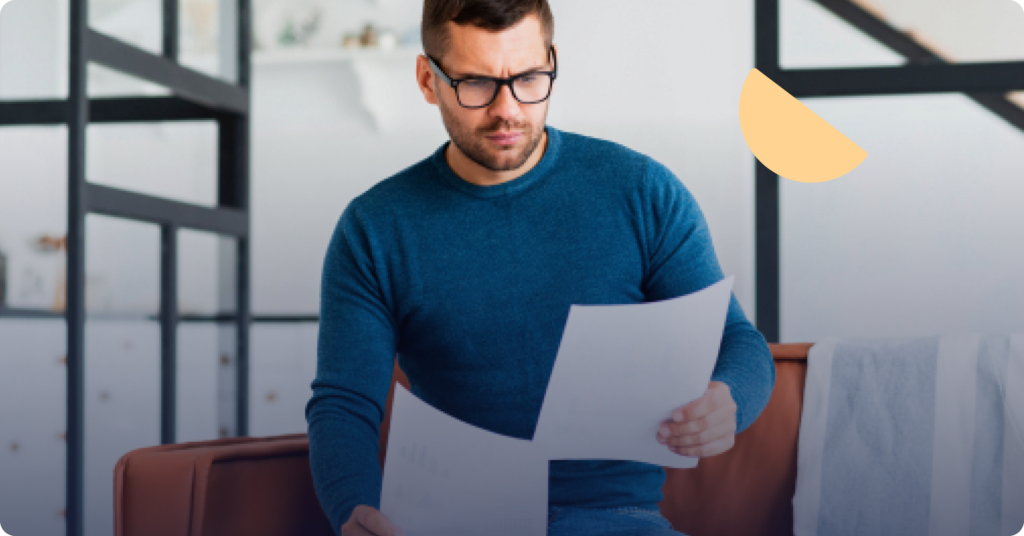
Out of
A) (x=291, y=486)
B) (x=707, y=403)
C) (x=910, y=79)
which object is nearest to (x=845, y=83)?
(x=910, y=79)

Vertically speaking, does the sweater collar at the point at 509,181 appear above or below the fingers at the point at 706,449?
above

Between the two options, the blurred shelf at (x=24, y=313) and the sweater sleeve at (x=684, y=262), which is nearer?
the sweater sleeve at (x=684, y=262)

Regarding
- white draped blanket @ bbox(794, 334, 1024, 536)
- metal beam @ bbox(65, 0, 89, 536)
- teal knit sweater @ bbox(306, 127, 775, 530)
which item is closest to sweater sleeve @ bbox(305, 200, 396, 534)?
teal knit sweater @ bbox(306, 127, 775, 530)

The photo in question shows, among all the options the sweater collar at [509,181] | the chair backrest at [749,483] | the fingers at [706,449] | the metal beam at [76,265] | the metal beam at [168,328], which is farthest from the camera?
the metal beam at [168,328]

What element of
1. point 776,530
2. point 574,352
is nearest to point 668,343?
point 574,352

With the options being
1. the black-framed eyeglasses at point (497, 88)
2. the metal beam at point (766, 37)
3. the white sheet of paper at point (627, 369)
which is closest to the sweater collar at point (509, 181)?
the black-framed eyeglasses at point (497, 88)

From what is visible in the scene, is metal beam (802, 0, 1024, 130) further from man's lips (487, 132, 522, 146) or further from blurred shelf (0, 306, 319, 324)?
blurred shelf (0, 306, 319, 324)

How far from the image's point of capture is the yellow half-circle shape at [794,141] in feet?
6.31

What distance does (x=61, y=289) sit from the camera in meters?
1.99

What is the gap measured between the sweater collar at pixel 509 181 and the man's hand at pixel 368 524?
1.54 ft

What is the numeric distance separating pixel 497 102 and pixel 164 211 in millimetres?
1399

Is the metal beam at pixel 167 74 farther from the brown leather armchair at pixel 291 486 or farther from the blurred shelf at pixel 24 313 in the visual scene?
the brown leather armchair at pixel 291 486

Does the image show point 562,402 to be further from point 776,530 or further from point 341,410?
point 776,530

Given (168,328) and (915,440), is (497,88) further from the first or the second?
(168,328)
